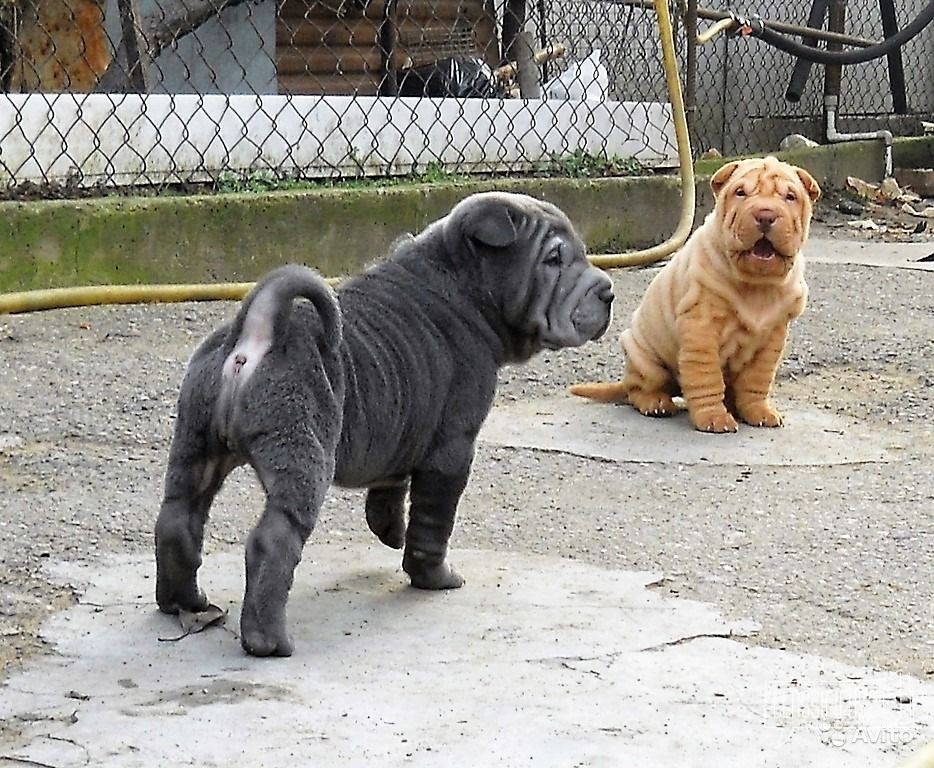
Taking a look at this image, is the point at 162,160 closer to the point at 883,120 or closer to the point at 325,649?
the point at 325,649

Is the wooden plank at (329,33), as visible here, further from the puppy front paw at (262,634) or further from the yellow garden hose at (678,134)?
the puppy front paw at (262,634)

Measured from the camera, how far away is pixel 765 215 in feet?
15.2

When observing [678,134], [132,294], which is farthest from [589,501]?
[678,134]

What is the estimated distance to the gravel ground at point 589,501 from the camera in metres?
3.19

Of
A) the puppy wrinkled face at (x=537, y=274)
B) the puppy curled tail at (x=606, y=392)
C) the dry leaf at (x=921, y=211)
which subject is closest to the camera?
the puppy wrinkled face at (x=537, y=274)

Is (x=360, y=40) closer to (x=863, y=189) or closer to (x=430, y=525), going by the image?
(x=863, y=189)

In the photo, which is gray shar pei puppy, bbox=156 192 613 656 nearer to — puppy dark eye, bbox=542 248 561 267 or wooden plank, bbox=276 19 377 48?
puppy dark eye, bbox=542 248 561 267

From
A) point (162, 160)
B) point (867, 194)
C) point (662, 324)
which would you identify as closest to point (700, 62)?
point (867, 194)

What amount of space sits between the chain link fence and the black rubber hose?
77 centimetres

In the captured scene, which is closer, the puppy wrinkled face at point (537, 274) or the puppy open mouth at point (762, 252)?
the puppy wrinkled face at point (537, 274)

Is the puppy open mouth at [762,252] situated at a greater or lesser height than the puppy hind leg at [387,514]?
greater

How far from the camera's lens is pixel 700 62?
11.3 m

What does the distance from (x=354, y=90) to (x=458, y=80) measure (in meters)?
0.78

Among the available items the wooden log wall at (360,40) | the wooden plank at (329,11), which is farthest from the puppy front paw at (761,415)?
the wooden plank at (329,11)
